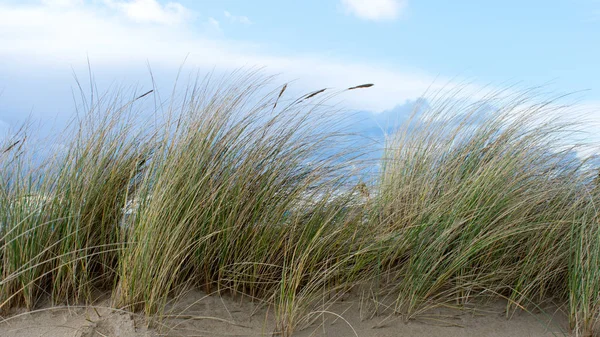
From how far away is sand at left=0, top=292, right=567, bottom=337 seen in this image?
8.07 ft

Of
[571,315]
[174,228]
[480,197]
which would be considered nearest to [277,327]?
[174,228]

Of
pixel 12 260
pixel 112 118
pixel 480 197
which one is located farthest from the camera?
pixel 112 118

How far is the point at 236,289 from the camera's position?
9.16ft

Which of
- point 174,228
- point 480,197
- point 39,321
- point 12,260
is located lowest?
point 39,321

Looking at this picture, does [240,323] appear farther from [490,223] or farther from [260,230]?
[490,223]

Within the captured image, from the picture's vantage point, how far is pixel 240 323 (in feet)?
8.61

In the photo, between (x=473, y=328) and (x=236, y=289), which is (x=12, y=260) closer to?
(x=236, y=289)

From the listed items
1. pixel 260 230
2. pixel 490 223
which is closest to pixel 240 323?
pixel 260 230

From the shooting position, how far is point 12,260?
8.93ft

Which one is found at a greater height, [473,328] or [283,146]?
[283,146]

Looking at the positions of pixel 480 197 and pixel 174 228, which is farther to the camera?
pixel 480 197

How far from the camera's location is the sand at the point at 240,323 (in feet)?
8.07

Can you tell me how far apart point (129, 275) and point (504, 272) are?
6.67 feet

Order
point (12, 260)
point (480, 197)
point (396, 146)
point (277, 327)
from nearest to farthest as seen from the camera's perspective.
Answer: point (277, 327) < point (12, 260) < point (480, 197) < point (396, 146)
